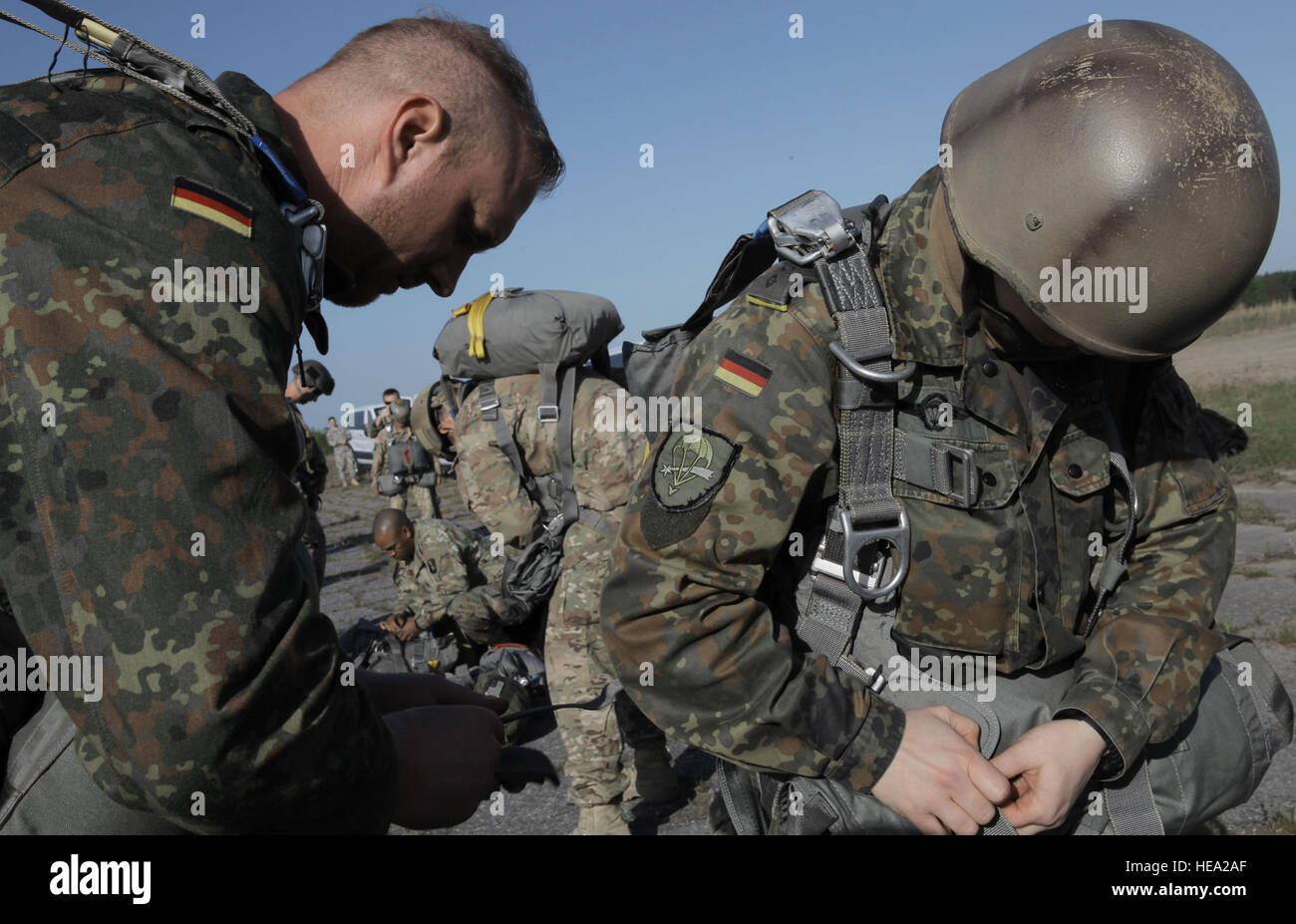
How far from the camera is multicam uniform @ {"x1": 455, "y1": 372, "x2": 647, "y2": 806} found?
145 inches

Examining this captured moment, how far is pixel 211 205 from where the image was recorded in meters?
1.02

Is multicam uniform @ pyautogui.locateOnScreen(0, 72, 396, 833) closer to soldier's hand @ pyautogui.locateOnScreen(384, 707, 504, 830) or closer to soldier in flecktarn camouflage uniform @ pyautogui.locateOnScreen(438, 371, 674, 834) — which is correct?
soldier's hand @ pyautogui.locateOnScreen(384, 707, 504, 830)

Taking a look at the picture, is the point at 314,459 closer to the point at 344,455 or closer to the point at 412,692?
the point at 412,692

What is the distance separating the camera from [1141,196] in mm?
1536

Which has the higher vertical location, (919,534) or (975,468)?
(975,468)

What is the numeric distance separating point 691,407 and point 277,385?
80 centimetres

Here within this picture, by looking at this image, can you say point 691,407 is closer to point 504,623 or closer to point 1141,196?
point 1141,196

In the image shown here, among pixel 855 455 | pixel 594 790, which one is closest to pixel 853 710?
pixel 855 455

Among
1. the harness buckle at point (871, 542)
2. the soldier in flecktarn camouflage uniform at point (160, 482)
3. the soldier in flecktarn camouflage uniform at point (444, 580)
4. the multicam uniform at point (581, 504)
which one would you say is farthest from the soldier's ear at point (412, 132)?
the soldier in flecktarn camouflage uniform at point (444, 580)

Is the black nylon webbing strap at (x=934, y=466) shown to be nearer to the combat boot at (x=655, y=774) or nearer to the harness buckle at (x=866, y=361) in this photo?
the harness buckle at (x=866, y=361)

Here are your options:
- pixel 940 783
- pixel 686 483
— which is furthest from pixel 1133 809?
pixel 686 483

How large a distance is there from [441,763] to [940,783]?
33.4 inches

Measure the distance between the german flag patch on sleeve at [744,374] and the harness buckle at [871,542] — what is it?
0.28 meters

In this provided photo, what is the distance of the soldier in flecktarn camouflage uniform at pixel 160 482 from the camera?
3.02ft
